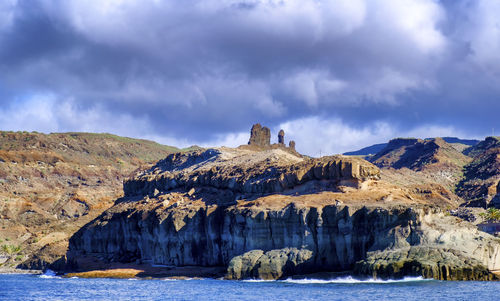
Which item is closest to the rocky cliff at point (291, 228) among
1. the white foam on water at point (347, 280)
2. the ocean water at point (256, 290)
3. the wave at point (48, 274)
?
the white foam on water at point (347, 280)

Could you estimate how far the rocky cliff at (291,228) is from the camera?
73062mm

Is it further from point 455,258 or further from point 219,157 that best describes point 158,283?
point 219,157

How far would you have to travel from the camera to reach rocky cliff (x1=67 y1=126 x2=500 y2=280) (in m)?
73.1

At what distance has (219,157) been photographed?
148250 millimetres

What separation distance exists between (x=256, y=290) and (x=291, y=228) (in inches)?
545

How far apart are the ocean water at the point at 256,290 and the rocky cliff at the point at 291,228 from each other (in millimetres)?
3015

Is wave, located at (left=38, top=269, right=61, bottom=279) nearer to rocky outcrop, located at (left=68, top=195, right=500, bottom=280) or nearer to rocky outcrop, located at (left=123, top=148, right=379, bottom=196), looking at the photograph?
rocky outcrop, located at (left=68, top=195, right=500, bottom=280)

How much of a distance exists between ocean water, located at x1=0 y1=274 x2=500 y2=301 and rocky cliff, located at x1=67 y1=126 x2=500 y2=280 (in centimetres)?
301

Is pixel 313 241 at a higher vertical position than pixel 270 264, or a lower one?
higher

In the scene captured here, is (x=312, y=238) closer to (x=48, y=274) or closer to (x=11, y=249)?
(x=48, y=274)

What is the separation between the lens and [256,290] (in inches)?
2849

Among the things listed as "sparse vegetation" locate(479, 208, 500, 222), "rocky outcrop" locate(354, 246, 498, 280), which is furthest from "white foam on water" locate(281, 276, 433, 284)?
"sparse vegetation" locate(479, 208, 500, 222)

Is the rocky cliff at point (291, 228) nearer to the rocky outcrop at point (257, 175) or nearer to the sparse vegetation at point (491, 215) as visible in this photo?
the rocky outcrop at point (257, 175)

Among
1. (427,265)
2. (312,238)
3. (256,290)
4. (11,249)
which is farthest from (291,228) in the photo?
(11,249)
